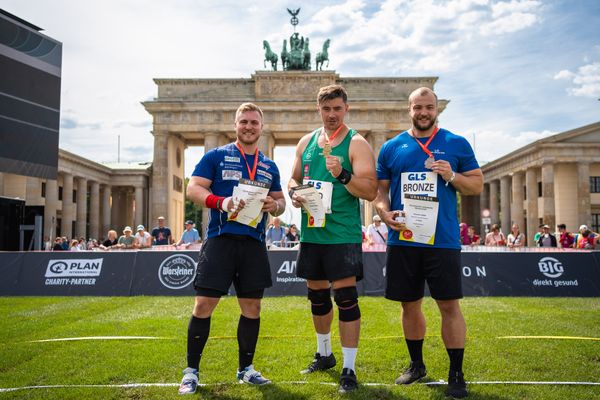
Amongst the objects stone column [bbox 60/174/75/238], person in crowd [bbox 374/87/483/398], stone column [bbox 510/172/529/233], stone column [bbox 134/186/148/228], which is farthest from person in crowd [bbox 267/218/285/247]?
stone column [bbox 510/172/529/233]

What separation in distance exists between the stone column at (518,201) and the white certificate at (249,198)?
180 feet

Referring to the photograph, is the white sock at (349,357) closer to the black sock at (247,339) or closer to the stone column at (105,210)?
the black sock at (247,339)

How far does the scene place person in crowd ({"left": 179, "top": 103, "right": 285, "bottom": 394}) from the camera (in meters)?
4.50

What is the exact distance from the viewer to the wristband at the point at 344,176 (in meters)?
4.34

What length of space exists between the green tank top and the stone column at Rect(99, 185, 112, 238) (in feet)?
190

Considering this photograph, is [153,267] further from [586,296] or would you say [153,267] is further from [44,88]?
[586,296]

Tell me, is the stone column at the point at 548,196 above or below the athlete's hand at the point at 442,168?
above

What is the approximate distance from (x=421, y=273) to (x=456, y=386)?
999 millimetres

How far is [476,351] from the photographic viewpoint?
19.3ft

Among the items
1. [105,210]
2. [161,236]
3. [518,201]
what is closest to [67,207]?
[105,210]

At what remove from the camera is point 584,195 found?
46719mm

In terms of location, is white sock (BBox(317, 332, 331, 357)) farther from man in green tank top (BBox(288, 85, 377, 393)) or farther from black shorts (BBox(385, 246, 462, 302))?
black shorts (BBox(385, 246, 462, 302))

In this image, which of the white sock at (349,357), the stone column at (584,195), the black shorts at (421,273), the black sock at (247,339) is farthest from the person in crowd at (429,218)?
the stone column at (584,195)

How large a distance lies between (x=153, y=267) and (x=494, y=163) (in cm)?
5431
